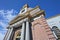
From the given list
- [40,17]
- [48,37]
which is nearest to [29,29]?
[40,17]

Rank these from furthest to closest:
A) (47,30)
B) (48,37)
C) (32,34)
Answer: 1. (32,34)
2. (47,30)
3. (48,37)

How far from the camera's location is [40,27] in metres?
11.9

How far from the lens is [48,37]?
1004cm

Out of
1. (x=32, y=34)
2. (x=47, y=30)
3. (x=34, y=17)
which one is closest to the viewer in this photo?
(x=47, y=30)

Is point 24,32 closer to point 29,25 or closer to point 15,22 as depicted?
point 29,25

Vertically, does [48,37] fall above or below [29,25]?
below

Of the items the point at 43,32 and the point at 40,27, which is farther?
the point at 40,27

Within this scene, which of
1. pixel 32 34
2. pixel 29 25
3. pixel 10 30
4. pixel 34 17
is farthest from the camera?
pixel 10 30

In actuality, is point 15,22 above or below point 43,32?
above

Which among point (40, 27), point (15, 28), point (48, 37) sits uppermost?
point (15, 28)

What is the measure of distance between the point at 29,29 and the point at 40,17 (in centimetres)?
230

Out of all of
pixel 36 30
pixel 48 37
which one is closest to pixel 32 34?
pixel 36 30

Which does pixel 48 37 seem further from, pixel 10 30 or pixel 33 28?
pixel 10 30

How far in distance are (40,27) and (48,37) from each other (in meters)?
2.11
